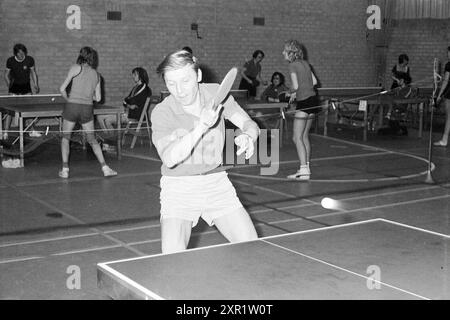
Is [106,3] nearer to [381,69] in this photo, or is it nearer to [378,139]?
[378,139]

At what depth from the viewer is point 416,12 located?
16.0 metres

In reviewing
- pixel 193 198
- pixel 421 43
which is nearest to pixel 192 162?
pixel 193 198

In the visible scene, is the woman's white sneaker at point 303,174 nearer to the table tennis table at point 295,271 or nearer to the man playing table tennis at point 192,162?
the man playing table tennis at point 192,162

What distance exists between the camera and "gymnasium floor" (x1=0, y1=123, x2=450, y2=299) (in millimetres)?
4934

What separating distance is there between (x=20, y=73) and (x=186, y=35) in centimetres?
365

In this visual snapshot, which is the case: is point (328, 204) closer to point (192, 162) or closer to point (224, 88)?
point (192, 162)

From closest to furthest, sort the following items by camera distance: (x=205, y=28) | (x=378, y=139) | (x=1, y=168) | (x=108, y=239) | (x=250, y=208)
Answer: (x=108, y=239), (x=250, y=208), (x=1, y=168), (x=378, y=139), (x=205, y=28)

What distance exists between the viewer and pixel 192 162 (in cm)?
331

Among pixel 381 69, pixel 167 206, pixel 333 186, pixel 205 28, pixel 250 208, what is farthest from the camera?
pixel 381 69

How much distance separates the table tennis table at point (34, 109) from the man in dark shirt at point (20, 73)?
1.85 feet

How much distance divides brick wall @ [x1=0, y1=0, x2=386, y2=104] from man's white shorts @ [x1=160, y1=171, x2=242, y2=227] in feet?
30.9

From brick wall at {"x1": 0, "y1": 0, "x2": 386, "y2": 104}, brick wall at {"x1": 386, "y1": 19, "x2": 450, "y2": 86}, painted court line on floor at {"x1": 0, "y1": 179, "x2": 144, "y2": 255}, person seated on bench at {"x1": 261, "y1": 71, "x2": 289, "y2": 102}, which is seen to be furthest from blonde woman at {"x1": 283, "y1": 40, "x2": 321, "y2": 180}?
brick wall at {"x1": 386, "y1": 19, "x2": 450, "y2": 86}

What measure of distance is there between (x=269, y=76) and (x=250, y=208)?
851 centimetres

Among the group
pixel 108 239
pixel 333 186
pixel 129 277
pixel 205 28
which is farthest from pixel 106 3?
pixel 129 277
